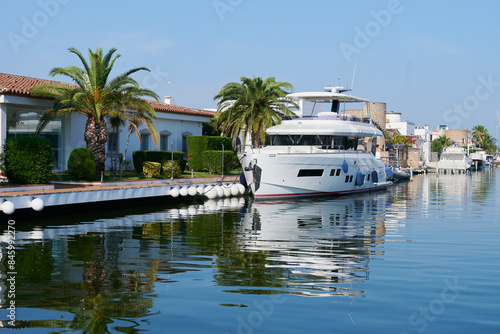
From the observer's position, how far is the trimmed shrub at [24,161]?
79.6 ft

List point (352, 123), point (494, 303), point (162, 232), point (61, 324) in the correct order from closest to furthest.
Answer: point (61, 324)
point (494, 303)
point (162, 232)
point (352, 123)

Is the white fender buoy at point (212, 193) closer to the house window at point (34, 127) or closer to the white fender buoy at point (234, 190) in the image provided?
the white fender buoy at point (234, 190)

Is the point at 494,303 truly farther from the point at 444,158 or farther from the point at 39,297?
the point at 444,158

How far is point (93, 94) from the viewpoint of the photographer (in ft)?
93.9

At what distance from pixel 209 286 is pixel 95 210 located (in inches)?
563

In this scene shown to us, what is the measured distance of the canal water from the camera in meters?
8.55

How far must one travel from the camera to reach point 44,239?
16141 millimetres

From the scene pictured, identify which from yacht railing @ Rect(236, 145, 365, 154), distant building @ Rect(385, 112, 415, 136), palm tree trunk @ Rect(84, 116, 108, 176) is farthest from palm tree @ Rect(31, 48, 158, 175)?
distant building @ Rect(385, 112, 415, 136)

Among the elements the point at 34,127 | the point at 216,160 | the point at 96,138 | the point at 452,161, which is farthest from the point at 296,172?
the point at 452,161

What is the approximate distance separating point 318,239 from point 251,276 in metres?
5.60

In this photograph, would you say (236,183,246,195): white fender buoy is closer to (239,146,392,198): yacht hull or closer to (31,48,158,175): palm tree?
(239,146,392,198): yacht hull

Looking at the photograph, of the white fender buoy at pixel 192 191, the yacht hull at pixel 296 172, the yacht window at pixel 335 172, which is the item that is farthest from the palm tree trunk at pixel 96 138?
the yacht window at pixel 335 172

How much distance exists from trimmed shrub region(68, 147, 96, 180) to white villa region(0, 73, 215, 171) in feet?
10.0

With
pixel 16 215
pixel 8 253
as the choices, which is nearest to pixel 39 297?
pixel 8 253
